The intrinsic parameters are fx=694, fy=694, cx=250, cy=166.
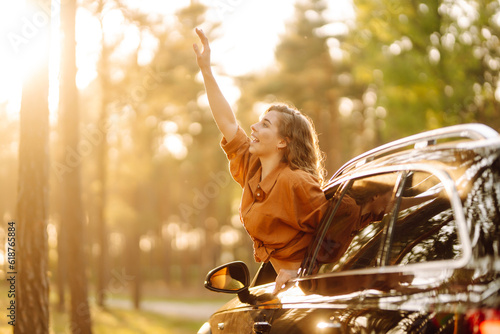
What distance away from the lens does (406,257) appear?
8.35ft

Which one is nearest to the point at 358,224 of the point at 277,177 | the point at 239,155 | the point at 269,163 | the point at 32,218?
the point at 277,177

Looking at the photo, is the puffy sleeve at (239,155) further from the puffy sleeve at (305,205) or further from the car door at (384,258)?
the car door at (384,258)

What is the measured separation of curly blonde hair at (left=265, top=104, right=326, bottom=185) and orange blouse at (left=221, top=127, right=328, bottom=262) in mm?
213

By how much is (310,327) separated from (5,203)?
39990 mm

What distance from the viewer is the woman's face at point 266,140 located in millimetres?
4145

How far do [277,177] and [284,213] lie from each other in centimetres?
32

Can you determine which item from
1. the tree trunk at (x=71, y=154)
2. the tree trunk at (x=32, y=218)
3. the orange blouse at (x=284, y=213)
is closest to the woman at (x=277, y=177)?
the orange blouse at (x=284, y=213)

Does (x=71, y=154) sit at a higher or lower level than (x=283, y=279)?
higher

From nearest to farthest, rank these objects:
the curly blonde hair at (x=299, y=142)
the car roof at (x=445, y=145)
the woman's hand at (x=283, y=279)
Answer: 1. the car roof at (x=445, y=145)
2. the woman's hand at (x=283, y=279)
3. the curly blonde hair at (x=299, y=142)

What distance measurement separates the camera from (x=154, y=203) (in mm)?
51781

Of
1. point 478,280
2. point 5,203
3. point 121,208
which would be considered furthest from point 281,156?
point 5,203

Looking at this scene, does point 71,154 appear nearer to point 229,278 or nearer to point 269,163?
point 269,163

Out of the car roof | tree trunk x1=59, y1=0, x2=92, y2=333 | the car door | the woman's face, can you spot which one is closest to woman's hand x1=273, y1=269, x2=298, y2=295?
the car door

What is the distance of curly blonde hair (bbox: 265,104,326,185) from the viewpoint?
13.5ft
